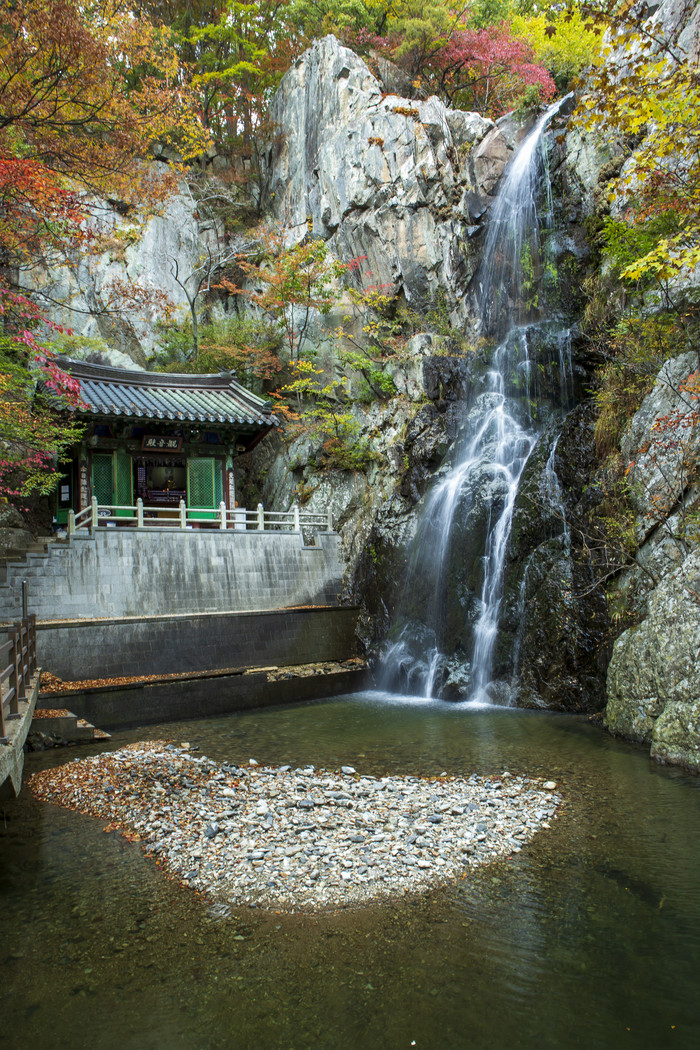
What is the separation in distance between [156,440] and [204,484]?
2.18 meters

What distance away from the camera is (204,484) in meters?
21.7

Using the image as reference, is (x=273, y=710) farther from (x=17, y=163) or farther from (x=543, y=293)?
(x=543, y=293)

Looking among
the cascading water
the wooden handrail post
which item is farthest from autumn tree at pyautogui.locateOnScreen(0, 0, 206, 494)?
the cascading water

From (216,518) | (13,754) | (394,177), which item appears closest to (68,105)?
(13,754)

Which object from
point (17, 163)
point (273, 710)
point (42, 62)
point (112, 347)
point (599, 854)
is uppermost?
point (112, 347)

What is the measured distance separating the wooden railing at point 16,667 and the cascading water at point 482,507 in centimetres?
893

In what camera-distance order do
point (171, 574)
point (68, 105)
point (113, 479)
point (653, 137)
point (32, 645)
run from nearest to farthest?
point (68, 105) → point (653, 137) → point (32, 645) → point (171, 574) → point (113, 479)

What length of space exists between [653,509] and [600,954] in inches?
324

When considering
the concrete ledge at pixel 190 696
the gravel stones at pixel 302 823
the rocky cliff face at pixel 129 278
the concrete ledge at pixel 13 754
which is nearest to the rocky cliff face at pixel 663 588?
the gravel stones at pixel 302 823

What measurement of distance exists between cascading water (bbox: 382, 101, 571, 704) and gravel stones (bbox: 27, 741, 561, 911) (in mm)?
6494

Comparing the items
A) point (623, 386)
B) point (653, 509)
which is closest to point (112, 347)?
point (623, 386)

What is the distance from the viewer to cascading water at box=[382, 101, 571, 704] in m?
14.9

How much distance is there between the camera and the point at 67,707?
12.5 metres

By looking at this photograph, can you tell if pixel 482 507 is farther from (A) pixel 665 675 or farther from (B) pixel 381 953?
(B) pixel 381 953
